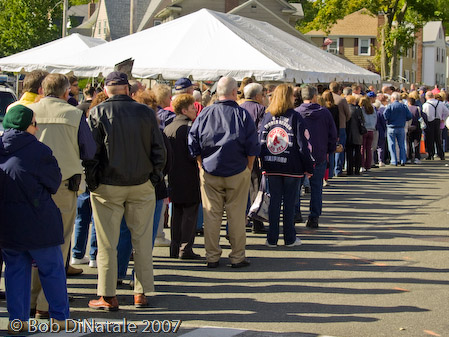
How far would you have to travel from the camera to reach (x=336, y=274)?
8.81 meters

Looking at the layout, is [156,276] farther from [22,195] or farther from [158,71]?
[158,71]

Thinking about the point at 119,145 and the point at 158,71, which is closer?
the point at 119,145

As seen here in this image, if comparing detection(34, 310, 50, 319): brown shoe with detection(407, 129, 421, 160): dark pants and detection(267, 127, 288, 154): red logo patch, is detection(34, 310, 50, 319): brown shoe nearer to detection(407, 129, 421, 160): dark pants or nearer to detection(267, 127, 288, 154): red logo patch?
detection(267, 127, 288, 154): red logo patch

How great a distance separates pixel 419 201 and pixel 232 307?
28.0ft

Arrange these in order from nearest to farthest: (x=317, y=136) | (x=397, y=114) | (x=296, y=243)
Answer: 1. (x=296, y=243)
2. (x=317, y=136)
3. (x=397, y=114)

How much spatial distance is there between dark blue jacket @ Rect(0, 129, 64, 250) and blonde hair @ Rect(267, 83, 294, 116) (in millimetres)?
4308

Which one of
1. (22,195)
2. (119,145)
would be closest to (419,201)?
(119,145)

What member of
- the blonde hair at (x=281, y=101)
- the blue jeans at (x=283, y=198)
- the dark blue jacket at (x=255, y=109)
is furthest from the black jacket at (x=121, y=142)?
the dark blue jacket at (x=255, y=109)

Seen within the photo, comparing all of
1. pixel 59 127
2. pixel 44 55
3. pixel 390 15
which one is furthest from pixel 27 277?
pixel 390 15

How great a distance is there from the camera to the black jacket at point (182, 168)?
9398 mm

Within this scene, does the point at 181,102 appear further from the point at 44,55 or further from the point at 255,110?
the point at 44,55

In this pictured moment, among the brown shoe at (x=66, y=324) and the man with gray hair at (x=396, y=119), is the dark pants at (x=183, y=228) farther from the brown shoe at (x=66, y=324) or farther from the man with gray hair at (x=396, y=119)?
the man with gray hair at (x=396, y=119)
